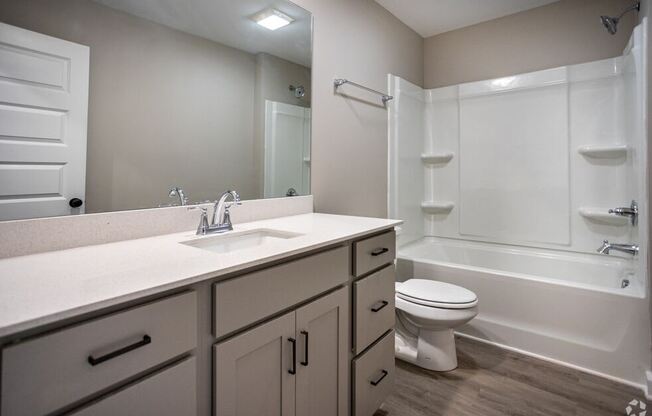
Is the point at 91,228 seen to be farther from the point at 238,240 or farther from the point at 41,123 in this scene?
the point at 238,240

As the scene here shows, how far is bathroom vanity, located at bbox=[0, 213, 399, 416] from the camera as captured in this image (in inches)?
23.4

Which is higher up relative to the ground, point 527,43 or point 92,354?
point 527,43

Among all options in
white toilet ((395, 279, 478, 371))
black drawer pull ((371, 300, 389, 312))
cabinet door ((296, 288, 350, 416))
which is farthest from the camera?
white toilet ((395, 279, 478, 371))

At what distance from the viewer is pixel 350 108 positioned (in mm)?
2299

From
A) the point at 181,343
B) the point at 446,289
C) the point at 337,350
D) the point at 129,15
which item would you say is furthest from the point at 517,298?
the point at 129,15

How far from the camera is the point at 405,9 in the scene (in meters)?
2.69

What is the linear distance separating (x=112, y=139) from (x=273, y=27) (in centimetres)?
104

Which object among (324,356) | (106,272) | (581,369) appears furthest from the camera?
(581,369)

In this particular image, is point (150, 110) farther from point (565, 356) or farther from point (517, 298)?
point (565, 356)

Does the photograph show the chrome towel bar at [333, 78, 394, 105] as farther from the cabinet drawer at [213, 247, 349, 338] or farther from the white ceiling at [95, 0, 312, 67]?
the cabinet drawer at [213, 247, 349, 338]

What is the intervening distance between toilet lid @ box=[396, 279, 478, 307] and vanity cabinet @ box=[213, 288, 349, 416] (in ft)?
2.56

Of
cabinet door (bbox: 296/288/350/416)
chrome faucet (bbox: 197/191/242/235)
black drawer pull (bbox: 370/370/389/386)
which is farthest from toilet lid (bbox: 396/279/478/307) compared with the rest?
chrome faucet (bbox: 197/191/242/235)

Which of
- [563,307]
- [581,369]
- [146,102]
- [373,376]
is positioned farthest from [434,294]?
[146,102]

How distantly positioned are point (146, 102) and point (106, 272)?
2.45 feet
